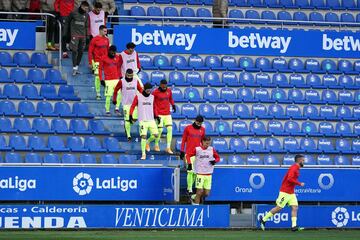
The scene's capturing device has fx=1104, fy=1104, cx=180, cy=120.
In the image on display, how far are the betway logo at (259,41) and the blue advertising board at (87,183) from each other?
7036 millimetres

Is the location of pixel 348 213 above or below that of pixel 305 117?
below

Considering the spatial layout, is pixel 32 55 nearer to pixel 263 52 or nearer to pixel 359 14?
pixel 263 52

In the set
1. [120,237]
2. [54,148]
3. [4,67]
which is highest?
[4,67]

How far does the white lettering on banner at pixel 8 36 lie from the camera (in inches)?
1178

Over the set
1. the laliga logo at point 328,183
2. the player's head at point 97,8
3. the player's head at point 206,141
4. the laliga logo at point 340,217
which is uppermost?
the player's head at point 97,8

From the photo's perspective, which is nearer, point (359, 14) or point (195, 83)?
point (195, 83)

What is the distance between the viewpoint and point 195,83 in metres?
30.7

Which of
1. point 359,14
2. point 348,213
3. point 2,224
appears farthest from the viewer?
point 359,14

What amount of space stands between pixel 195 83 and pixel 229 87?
39.5 inches

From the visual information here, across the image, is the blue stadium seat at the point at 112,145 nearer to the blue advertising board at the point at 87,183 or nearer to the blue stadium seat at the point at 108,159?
the blue stadium seat at the point at 108,159

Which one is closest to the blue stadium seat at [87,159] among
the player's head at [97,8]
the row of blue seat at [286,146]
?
the row of blue seat at [286,146]

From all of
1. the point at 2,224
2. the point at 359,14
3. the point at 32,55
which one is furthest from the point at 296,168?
the point at 359,14

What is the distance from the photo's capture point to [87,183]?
26.0m

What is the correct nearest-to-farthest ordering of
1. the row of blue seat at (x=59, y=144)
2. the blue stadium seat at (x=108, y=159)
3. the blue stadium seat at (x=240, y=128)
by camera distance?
the row of blue seat at (x=59, y=144)
the blue stadium seat at (x=108, y=159)
the blue stadium seat at (x=240, y=128)
